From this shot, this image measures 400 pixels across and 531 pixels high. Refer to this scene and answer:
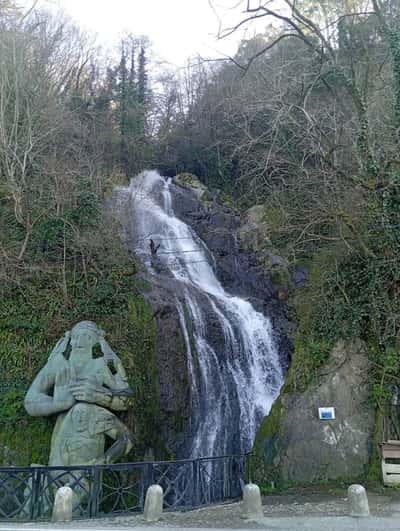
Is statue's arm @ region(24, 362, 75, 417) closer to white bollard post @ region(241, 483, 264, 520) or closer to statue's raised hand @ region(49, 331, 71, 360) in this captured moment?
statue's raised hand @ region(49, 331, 71, 360)

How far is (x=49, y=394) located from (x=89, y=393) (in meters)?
1.11

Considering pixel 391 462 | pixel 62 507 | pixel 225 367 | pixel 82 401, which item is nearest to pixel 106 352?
pixel 82 401

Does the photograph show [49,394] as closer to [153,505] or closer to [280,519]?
[153,505]

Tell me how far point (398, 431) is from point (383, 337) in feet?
6.16

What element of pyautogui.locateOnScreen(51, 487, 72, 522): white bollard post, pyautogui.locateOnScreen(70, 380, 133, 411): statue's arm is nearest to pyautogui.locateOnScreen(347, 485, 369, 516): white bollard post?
pyautogui.locateOnScreen(51, 487, 72, 522): white bollard post

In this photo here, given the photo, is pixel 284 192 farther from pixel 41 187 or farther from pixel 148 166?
pixel 148 166

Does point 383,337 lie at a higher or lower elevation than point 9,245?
lower

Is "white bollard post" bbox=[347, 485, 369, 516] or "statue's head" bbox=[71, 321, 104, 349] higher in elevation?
"statue's head" bbox=[71, 321, 104, 349]

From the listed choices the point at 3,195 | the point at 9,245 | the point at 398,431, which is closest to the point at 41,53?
the point at 3,195

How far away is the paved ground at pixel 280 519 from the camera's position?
22.1 ft

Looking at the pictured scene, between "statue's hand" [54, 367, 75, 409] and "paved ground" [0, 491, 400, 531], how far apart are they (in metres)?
2.93

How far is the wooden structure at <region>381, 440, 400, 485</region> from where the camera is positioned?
9.59 m

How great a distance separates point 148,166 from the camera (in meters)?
30.6

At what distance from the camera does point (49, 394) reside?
10641mm
